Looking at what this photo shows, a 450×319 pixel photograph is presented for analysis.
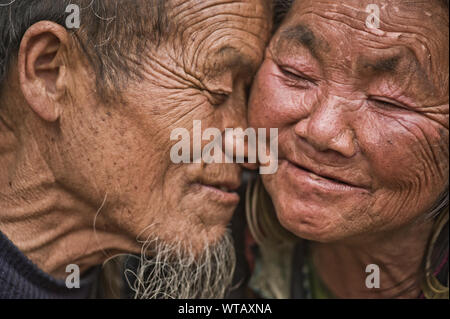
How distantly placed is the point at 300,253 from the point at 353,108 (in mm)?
813

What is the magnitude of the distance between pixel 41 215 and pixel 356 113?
1.08m

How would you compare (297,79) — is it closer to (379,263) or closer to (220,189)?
(220,189)

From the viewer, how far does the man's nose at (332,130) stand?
5.91 feet

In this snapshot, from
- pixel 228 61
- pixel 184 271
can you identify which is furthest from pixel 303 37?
pixel 184 271

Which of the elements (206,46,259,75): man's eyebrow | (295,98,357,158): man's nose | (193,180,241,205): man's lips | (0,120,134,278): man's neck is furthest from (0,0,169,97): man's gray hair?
(295,98,357,158): man's nose

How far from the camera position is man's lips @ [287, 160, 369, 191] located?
1870mm

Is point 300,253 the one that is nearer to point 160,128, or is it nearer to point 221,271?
point 221,271

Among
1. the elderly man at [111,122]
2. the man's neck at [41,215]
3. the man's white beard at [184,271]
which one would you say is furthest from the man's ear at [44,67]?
the man's white beard at [184,271]

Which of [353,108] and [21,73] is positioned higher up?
[21,73]

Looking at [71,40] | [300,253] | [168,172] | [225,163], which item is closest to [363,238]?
[300,253]

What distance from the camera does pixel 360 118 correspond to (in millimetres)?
1810

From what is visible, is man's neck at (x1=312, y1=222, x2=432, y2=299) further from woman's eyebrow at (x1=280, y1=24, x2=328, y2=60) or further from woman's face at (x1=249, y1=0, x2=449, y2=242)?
woman's eyebrow at (x1=280, y1=24, x2=328, y2=60)

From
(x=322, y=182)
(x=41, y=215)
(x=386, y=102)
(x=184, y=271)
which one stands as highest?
(x=386, y=102)

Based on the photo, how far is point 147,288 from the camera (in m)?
2.17
